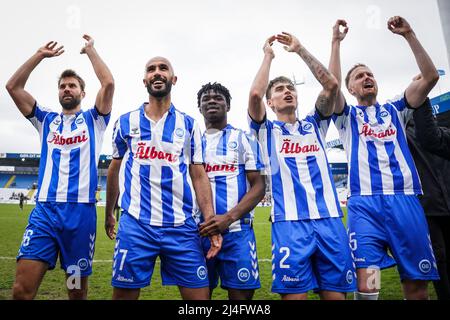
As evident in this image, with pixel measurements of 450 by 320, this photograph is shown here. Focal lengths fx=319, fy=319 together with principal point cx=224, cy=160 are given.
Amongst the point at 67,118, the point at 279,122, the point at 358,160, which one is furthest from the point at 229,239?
the point at 67,118

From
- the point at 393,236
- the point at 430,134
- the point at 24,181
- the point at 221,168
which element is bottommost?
the point at 393,236

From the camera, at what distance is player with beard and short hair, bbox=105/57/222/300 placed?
2.31 metres

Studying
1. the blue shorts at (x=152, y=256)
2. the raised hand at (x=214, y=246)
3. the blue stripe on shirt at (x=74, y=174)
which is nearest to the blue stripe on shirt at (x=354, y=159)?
the raised hand at (x=214, y=246)

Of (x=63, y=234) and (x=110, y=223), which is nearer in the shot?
(x=63, y=234)

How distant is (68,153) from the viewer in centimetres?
310

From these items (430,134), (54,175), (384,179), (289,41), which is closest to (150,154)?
(54,175)

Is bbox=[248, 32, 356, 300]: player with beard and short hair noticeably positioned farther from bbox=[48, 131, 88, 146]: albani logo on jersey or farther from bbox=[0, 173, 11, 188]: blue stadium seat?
bbox=[0, 173, 11, 188]: blue stadium seat

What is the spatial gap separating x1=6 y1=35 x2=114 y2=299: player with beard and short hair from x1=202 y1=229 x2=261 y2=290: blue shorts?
3.90 ft

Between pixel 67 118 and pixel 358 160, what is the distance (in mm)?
2904

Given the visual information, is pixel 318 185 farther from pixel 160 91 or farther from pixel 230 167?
pixel 160 91

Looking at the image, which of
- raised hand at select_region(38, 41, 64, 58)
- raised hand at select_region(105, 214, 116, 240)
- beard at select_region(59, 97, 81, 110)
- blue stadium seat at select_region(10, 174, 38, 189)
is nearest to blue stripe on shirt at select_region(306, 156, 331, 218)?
raised hand at select_region(105, 214, 116, 240)

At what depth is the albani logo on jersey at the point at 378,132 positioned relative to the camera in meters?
2.96

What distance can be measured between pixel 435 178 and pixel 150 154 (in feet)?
9.50

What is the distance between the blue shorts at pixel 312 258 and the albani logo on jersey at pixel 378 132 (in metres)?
0.95
